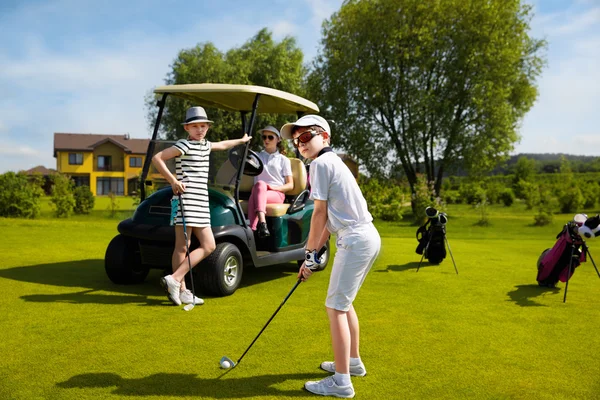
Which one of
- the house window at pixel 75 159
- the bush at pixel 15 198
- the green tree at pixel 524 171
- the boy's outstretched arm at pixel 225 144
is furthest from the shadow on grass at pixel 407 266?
the house window at pixel 75 159

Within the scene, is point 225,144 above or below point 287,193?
above

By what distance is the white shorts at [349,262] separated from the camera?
3.33 m

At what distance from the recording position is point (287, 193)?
7.67m

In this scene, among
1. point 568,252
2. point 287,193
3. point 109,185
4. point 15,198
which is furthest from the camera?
point 109,185

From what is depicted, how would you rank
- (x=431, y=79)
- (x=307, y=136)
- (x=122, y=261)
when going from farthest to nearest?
(x=431, y=79) < (x=122, y=261) < (x=307, y=136)

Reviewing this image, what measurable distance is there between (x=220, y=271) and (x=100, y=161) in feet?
182

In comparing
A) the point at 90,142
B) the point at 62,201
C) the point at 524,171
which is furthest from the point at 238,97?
the point at 90,142

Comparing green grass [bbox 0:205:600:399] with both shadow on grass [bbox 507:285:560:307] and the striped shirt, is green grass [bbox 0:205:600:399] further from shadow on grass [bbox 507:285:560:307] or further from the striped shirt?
the striped shirt

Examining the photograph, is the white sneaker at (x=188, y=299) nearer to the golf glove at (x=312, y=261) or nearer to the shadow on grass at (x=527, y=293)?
the golf glove at (x=312, y=261)

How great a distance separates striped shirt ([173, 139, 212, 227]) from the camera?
5.66 m

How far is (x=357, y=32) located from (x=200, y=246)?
21.6 meters

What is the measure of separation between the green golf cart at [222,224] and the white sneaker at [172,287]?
45 cm

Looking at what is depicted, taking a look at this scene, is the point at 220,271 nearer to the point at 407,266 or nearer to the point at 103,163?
the point at 407,266

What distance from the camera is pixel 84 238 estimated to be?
38.5 ft
